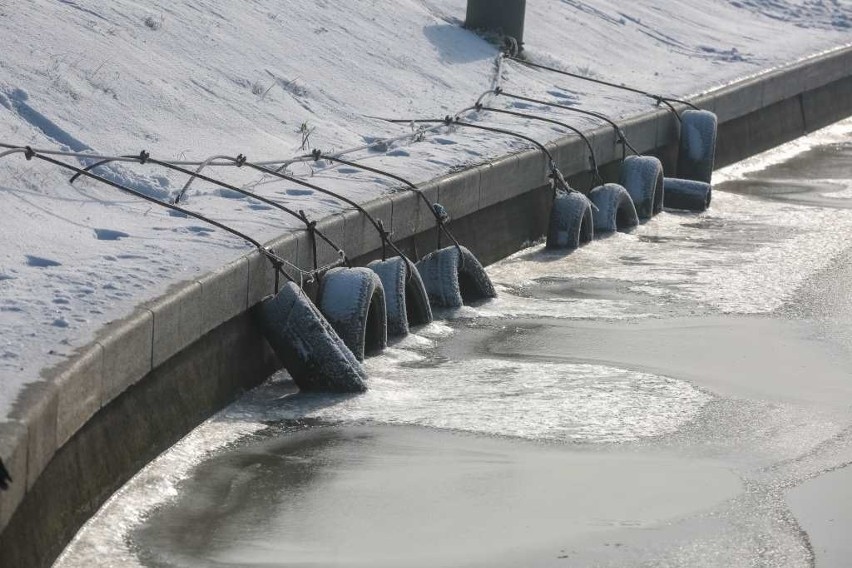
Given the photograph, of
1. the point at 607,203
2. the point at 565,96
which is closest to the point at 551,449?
the point at 607,203

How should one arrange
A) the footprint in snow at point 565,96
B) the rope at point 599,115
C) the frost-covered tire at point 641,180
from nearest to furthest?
the frost-covered tire at point 641,180
the rope at point 599,115
the footprint in snow at point 565,96

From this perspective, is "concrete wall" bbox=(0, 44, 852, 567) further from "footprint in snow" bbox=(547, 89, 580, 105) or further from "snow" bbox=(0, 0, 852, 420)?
"footprint in snow" bbox=(547, 89, 580, 105)

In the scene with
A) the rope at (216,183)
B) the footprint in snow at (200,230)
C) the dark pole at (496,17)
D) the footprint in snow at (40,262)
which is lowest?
the footprint in snow at (40,262)

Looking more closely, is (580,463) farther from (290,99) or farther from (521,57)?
(521,57)

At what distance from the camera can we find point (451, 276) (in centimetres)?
718

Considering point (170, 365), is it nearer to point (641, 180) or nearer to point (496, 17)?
point (641, 180)

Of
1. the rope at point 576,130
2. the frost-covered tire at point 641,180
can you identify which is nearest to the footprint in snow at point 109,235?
the rope at point 576,130

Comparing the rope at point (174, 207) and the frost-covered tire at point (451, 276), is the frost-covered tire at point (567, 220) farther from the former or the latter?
the rope at point (174, 207)

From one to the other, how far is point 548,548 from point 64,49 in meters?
4.31

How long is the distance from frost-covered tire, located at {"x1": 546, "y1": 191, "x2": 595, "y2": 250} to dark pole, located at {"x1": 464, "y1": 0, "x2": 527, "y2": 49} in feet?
10.3

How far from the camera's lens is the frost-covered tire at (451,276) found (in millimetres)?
7164

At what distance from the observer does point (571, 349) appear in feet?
21.5

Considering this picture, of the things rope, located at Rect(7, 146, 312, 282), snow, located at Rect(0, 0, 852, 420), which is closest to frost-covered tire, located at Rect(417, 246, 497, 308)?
snow, located at Rect(0, 0, 852, 420)

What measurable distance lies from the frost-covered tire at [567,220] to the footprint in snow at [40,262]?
12.8 feet
